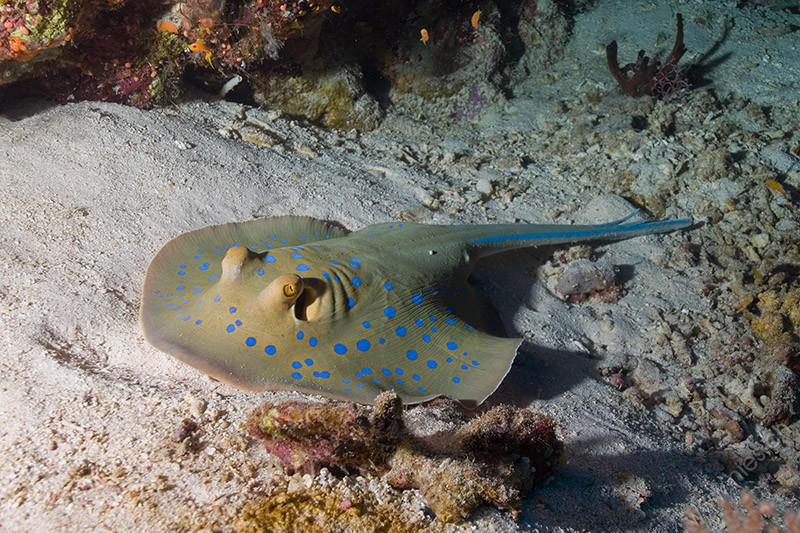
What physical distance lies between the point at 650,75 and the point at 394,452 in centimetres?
874

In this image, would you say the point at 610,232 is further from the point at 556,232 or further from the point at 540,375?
the point at 540,375

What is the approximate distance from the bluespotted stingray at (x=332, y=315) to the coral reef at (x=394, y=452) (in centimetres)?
55

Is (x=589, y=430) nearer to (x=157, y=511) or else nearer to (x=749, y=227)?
(x=157, y=511)

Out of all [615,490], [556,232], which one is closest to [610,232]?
[556,232]

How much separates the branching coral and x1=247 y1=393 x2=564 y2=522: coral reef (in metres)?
8.13

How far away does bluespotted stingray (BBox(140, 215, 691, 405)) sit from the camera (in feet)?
9.96

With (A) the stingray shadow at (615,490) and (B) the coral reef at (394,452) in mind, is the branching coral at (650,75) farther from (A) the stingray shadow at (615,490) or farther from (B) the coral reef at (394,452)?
(B) the coral reef at (394,452)

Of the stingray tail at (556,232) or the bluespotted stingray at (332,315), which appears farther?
the stingray tail at (556,232)

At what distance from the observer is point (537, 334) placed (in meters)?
4.65

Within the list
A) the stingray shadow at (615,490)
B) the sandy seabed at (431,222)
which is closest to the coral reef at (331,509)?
the sandy seabed at (431,222)

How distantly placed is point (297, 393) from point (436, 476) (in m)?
1.14

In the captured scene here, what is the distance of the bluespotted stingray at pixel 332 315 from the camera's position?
304cm

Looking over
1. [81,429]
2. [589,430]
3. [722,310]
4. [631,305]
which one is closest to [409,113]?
[631,305]

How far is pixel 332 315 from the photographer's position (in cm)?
341
